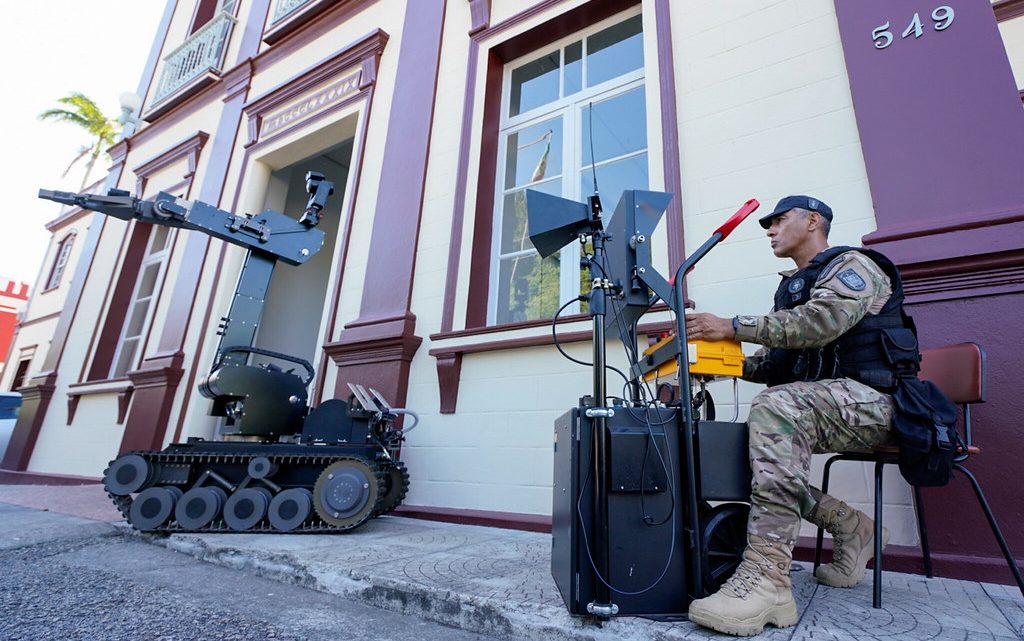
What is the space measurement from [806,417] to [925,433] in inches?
14.7

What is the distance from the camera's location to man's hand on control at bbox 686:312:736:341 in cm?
169

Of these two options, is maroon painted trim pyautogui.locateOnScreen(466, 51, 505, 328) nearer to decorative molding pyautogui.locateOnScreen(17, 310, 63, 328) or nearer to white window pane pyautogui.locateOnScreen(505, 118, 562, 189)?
white window pane pyautogui.locateOnScreen(505, 118, 562, 189)

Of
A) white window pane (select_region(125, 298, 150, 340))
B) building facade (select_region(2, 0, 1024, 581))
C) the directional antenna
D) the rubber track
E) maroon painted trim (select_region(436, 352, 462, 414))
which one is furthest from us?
white window pane (select_region(125, 298, 150, 340))

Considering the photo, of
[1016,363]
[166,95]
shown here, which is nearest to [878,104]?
[1016,363]

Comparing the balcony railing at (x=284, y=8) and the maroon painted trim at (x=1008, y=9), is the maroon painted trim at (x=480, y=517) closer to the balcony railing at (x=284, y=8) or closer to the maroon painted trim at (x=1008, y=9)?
the maroon painted trim at (x=1008, y=9)

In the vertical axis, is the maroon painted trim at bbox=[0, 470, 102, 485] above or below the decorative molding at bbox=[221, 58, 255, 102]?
below

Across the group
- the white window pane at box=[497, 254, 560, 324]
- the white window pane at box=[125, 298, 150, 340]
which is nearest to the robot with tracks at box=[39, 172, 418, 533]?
the white window pane at box=[497, 254, 560, 324]

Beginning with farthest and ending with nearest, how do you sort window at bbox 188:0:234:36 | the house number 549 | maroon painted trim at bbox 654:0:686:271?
window at bbox 188:0:234:36, maroon painted trim at bbox 654:0:686:271, the house number 549

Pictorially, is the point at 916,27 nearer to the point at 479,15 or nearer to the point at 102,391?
the point at 479,15

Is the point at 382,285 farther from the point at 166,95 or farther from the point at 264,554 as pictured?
the point at 166,95

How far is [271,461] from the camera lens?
3.20m

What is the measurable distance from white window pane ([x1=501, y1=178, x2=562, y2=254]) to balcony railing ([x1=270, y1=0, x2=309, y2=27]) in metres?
4.68

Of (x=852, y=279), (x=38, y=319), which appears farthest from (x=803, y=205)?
(x=38, y=319)

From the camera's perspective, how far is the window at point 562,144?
160 inches
